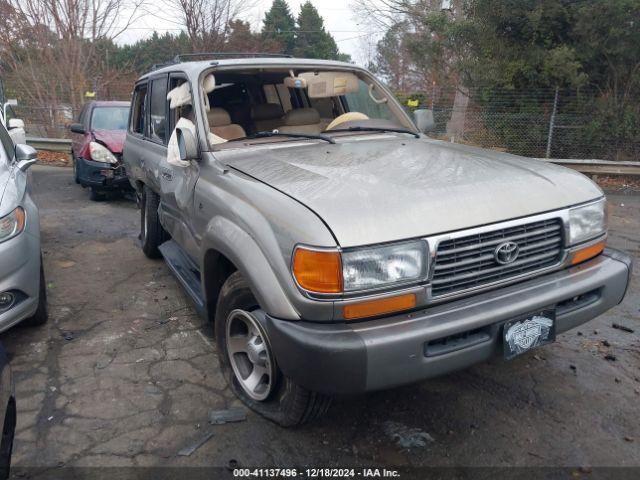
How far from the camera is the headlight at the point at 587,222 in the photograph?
8.91 feet

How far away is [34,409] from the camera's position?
9.68ft

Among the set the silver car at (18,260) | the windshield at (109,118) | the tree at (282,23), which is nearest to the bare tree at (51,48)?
the windshield at (109,118)

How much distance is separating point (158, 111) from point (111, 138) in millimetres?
4531

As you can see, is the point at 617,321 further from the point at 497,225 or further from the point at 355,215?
the point at 355,215

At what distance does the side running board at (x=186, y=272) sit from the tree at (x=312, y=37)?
4280 cm

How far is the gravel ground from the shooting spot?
259 cm

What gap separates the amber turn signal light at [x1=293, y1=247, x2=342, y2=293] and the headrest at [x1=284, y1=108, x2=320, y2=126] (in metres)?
2.16

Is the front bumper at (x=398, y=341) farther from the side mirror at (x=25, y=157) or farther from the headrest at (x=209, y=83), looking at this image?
the side mirror at (x=25, y=157)

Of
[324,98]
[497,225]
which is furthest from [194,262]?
[497,225]

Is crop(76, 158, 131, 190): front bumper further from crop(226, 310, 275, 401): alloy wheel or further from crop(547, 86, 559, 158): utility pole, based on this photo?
Result: crop(547, 86, 559, 158): utility pole

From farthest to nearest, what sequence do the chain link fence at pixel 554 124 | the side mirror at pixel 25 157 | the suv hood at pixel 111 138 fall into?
the chain link fence at pixel 554 124 < the suv hood at pixel 111 138 < the side mirror at pixel 25 157

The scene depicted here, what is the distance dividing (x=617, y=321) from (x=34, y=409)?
412 cm

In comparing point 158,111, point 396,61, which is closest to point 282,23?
point 396,61

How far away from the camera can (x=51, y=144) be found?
515 inches
